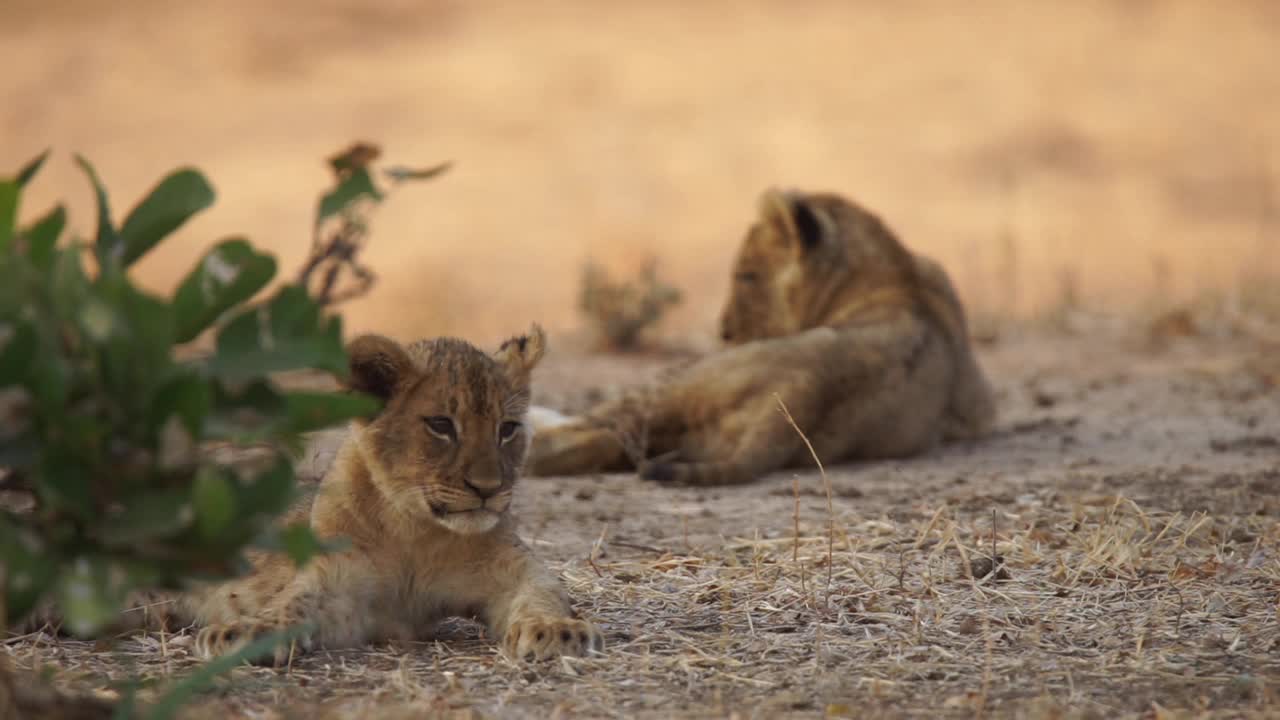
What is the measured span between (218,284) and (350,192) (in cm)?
38

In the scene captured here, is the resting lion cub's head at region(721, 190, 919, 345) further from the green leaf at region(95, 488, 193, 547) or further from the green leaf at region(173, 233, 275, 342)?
the green leaf at region(95, 488, 193, 547)

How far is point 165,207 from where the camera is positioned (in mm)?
2822

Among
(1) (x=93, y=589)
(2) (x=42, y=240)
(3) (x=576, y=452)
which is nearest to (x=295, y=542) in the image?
(1) (x=93, y=589)

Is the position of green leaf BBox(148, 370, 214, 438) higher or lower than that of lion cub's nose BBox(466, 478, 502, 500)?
higher

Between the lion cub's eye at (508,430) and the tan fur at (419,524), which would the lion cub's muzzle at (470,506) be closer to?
the tan fur at (419,524)

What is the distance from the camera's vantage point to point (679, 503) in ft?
22.2


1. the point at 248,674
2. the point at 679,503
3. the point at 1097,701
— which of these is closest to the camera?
the point at 1097,701

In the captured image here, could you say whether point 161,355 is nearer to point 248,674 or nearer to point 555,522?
point 248,674

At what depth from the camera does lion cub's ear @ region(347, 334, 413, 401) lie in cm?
399

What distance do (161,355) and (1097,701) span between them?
2189 mm

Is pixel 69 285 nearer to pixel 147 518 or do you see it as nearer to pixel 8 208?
pixel 8 208

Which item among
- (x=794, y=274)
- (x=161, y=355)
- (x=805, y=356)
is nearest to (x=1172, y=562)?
(x=805, y=356)

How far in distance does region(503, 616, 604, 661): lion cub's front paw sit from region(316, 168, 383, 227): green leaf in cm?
130

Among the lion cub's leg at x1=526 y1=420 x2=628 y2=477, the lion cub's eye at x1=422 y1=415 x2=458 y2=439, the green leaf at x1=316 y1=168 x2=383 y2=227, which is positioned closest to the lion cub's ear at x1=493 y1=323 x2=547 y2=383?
the lion cub's eye at x1=422 y1=415 x2=458 y2=439
